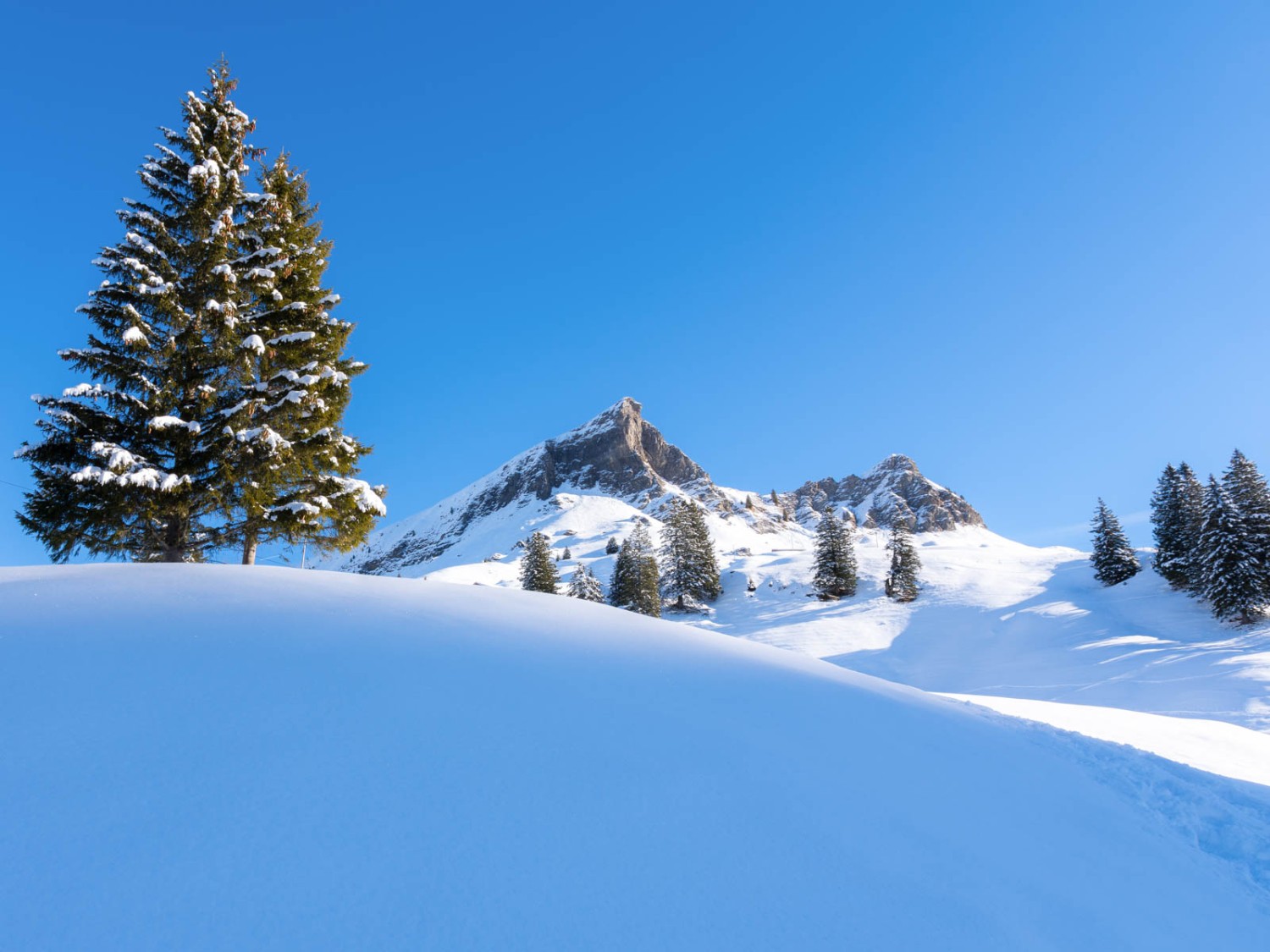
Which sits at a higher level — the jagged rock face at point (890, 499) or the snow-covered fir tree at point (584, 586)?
the jagged rock face at point (890, 499)

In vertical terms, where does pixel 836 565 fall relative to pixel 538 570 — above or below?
below

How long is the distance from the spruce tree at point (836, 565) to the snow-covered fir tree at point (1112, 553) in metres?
16.0

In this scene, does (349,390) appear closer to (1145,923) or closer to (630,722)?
(630,722)

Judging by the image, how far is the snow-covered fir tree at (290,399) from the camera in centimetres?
1049

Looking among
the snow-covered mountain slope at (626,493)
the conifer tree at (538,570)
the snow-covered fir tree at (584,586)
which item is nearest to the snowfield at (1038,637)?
the snow-covered fir tree at (584,586)

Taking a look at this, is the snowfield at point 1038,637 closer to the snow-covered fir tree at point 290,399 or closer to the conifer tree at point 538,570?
the conifer tree at point 538,570

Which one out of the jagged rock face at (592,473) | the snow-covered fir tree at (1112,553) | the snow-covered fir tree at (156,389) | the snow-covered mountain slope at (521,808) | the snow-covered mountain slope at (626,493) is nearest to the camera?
the snow-covered mountain slope at (521,808)

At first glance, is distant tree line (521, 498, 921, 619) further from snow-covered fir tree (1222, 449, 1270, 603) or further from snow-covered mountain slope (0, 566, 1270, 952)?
snow-covered mountain slope (0, 566, 1270, 952)

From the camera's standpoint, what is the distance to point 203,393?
10.4 metres

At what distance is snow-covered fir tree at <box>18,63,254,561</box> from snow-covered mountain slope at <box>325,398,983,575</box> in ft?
297

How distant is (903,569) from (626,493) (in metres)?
90.9

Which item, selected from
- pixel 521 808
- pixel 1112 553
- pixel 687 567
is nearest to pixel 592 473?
pixel 687 567

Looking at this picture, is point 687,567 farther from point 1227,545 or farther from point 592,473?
point 592,473

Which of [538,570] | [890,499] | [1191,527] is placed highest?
[890,499]
